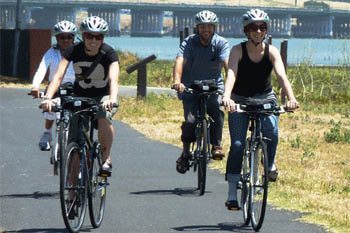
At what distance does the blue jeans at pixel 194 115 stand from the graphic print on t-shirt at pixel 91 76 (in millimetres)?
2630

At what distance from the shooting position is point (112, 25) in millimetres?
179875

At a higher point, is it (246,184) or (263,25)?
(263,25)

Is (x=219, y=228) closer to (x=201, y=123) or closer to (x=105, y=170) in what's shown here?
(x=105, y=170)

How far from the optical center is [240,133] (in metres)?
10.5

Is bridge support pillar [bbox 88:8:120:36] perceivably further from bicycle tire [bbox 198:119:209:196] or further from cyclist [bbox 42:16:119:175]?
cyclist [bbox 42:16:119:175]

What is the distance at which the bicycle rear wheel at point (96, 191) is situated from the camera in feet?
32.8

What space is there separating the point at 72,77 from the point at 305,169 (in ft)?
11.6

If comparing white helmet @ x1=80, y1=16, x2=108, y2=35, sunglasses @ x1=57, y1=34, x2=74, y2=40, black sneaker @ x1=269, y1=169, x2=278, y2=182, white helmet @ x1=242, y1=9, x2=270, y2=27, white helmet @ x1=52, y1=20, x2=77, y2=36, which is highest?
white helmet @ x1=242, y1=9, x2=270, y2=27

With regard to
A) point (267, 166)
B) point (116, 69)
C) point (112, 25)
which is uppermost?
point (116, 69)

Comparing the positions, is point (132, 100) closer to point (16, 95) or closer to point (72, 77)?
point (16, 95)

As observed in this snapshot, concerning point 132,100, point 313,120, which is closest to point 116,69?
point 313,120

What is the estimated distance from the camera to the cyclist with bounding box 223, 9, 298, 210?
1023cm

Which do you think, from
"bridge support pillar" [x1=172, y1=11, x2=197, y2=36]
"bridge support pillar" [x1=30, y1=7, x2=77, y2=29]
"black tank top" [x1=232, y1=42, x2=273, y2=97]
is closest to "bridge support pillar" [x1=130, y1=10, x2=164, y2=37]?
"bridge support pillar" [x1=172, y1=11, x2=197, y2=36]

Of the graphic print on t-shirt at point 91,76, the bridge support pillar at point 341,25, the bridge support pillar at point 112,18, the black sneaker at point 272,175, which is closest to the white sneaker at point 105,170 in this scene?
the graphic print on t-shirt at point 91,76
